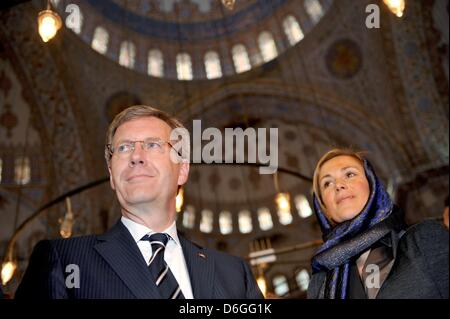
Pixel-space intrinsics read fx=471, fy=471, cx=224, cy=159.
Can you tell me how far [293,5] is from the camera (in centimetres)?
1381

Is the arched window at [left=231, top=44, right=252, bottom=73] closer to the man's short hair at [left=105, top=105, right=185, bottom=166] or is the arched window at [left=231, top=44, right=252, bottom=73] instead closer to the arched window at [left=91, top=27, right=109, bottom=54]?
the arched window at [left=91, top=27, right=109, bottom=54]

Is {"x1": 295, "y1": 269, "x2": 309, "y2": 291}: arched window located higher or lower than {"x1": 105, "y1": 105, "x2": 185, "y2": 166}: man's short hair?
higher

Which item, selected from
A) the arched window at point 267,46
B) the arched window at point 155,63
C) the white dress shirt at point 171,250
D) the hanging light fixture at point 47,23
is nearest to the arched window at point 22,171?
the arched window at point 155,63

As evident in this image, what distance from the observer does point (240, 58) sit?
14898 mm

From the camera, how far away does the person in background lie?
72.1 inches

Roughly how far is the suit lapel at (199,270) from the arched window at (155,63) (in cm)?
1232

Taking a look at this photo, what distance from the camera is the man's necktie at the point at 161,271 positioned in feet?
A: 5.22

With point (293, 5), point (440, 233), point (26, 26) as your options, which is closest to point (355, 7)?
point (293, 5)

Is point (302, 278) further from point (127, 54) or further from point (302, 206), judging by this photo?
point (127, 54)

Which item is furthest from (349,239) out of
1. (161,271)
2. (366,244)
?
(161,271)

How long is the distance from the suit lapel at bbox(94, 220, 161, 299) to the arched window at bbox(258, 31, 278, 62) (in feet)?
42.1

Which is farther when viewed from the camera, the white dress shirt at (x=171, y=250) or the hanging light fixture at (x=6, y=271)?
the hanging light fixture at (x=6, y=271)

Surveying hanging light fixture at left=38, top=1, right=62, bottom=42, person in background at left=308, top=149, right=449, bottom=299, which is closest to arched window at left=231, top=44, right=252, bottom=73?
A: hanging light fixture at left=38, top=1, right=62, bottom=42

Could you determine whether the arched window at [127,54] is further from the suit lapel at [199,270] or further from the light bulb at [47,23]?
the suit lapel at [199,270]
